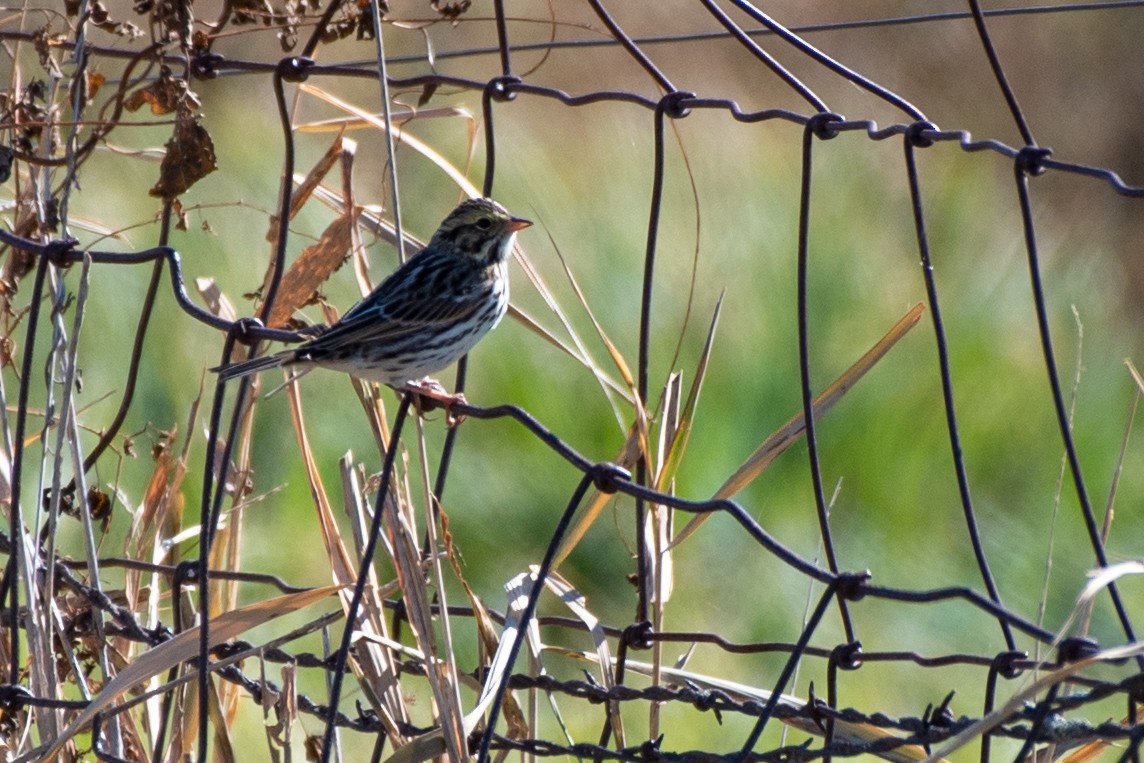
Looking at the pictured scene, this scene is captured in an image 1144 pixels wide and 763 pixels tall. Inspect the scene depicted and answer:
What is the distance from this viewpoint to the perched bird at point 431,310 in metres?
4.05

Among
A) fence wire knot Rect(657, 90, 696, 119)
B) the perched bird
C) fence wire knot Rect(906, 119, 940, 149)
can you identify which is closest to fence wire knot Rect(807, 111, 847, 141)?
fence wire knot Rect(906, 119, 940, 149)

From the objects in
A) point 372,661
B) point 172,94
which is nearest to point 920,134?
point 372,661

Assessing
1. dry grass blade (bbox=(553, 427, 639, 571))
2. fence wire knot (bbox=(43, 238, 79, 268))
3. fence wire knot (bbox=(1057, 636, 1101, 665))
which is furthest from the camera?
fence wire knot (bbox=(43, 238, 79, 268))

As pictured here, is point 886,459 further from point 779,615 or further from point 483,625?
point 483,625

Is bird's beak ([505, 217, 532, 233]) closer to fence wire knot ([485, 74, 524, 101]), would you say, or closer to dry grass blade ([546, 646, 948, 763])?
fence wire knot ([485, 74, 524, 101])

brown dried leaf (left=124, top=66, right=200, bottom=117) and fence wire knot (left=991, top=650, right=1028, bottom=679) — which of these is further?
brown dried leaf (left=124, top=66, right=200, bottom=117)

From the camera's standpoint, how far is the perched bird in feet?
13.3

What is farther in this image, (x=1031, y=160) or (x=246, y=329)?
(x=246, y=329)

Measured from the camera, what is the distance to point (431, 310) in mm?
4363

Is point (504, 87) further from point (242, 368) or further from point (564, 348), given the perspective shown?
point (242, 368)

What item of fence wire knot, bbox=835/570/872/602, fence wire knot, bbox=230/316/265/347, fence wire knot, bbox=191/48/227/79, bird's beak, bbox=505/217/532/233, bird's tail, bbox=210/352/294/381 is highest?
bird's beak, bbox=505/217/532/233

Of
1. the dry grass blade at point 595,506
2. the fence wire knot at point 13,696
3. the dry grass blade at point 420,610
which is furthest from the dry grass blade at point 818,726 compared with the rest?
the fence wire knot at point 13,696

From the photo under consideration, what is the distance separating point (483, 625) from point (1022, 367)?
522 centimetres

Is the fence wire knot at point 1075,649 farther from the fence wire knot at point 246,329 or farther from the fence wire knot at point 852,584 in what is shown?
the fence wire knot at point 246,329
